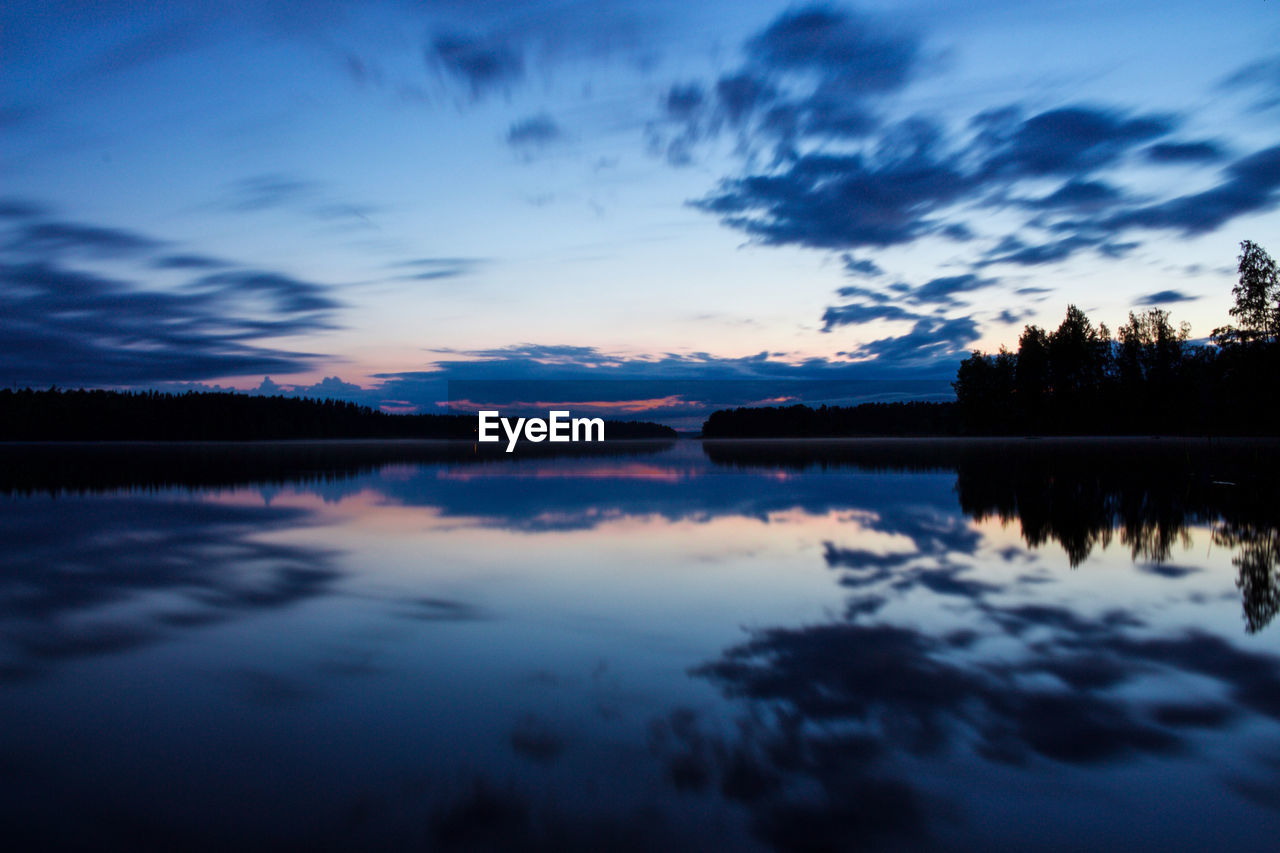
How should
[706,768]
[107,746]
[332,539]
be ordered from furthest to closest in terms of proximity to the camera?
[332,539] → [107,746] → [706,768]

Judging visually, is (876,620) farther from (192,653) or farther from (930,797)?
(192,653)

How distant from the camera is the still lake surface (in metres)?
5.01

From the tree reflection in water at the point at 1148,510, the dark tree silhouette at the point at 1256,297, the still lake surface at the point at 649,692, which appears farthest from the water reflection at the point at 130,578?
the dark tree silhouette at the point at 1256,297

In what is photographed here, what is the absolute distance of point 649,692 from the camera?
289 inches

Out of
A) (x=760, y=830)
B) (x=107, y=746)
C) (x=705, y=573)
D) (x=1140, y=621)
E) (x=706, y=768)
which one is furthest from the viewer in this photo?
(x=705, y=573)

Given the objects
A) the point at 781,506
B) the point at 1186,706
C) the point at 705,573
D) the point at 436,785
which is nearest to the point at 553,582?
the point at 705,573

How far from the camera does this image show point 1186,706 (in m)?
6.94

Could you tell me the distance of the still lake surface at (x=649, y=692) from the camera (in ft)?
16.4

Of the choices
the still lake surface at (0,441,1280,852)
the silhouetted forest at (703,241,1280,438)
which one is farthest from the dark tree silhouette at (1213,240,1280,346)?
the still lake surface at (0,441,1280,852)

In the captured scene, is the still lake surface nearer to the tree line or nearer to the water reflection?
the water reflection

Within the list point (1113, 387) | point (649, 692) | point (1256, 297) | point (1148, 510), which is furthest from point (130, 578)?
point (1113, 387)

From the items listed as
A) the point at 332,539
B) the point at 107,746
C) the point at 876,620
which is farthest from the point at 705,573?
the point at 332,539

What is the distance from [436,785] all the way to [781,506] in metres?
19.8

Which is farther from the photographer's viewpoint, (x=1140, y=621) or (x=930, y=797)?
(x=1140, y=621)
